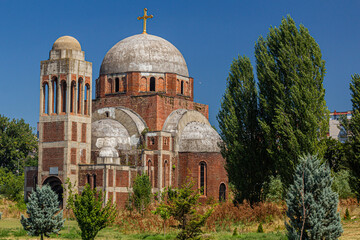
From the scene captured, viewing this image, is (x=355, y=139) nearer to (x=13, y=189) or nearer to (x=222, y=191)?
(x=222, y=191)

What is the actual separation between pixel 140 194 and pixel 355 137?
15099 mm

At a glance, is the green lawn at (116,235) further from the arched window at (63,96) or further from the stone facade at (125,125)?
the arched window at (63,96)

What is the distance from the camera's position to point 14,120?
68.7m

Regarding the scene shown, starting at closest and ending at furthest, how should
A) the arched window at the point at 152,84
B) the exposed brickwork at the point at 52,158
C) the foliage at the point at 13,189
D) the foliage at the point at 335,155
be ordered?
the foliage at the point at 335,155
the exposed brickwork at the point at 52,158
the arched window at the point at 152,84
the foliage at the point at 13,189

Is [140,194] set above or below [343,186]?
below

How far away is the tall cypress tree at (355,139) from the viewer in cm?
3372

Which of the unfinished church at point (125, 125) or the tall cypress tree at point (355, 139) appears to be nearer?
the tall cypress tree at point (355, 139)

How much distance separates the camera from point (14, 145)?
67.3 metres

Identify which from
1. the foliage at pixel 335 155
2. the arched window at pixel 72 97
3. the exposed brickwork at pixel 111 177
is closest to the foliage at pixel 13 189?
the arched window at pixel 72 97

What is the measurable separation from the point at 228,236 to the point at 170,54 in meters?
28.3

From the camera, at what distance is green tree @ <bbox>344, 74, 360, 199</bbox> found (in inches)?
1329

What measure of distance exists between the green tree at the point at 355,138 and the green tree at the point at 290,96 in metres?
2.44

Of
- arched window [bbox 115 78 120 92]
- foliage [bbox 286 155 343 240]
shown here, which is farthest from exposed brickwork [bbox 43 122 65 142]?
foliage [bbox 286 155 343 240]

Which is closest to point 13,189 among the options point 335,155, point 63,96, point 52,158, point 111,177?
point 52,158
